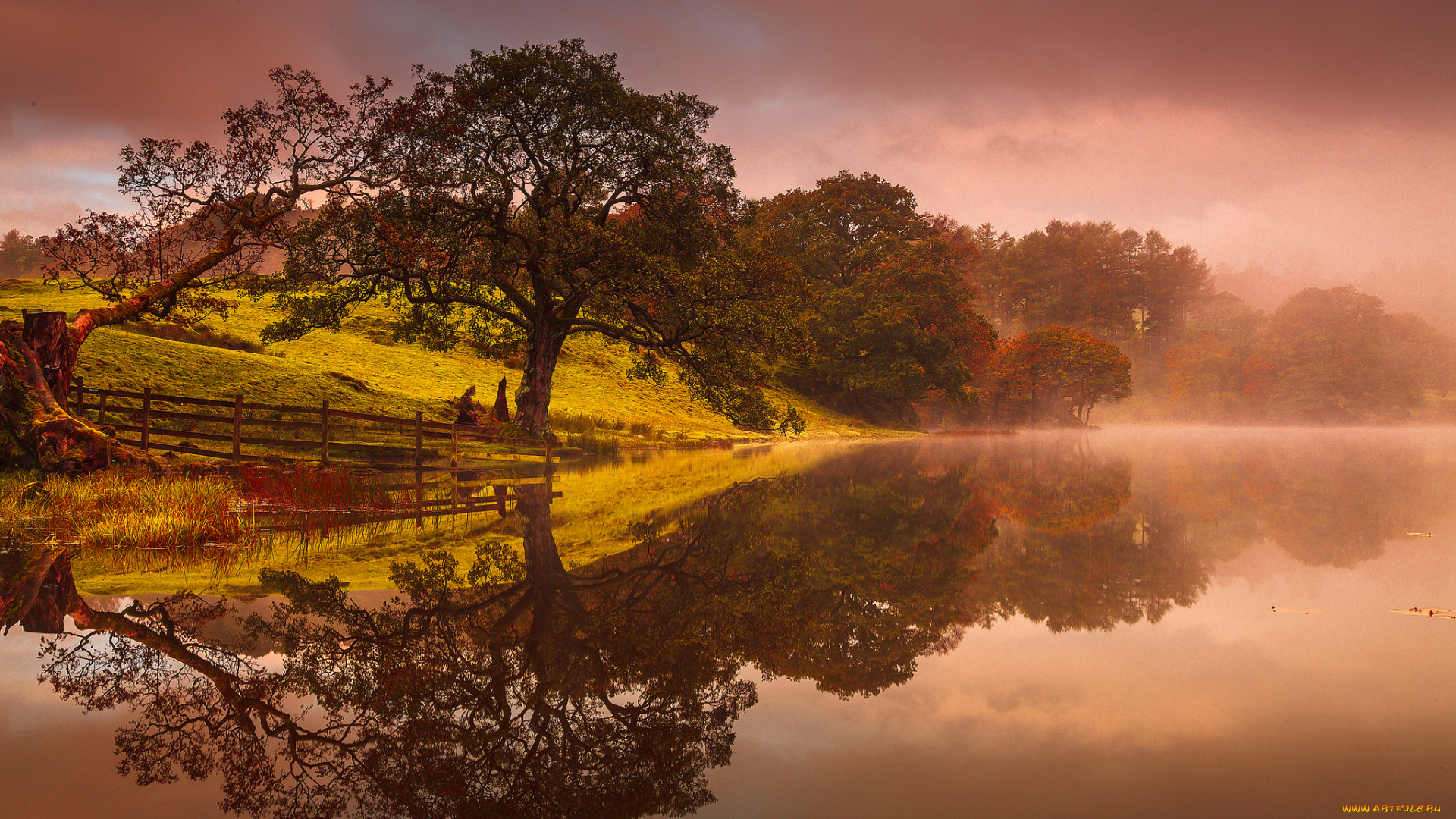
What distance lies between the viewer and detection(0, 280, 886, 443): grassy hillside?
22078 mm

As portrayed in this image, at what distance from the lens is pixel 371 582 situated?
696cm

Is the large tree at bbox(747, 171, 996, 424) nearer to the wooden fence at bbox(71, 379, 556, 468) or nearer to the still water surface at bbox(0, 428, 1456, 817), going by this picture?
the wooden fence at bbox(71, 379, 556, 468)

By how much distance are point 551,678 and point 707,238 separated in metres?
22.5

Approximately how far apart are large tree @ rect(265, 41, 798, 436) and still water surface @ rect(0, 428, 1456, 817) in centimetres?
1617

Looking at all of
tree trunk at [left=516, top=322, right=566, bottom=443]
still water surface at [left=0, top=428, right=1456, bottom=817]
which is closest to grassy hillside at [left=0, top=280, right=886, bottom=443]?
tree trunk at [left=516, top=322, right=566, bottom=443]

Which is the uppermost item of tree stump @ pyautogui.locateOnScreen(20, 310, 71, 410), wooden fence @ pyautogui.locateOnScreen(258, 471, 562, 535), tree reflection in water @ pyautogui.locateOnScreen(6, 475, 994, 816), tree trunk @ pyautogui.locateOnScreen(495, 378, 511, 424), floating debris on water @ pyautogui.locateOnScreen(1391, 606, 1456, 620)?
tree stump @ pyautogui.locateOnScreen(20, 310, 71, 410)

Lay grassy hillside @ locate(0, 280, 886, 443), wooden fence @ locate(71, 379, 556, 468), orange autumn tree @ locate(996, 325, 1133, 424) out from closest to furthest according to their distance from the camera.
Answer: wooden fence @ locate(71, 379, 556, 468), grassy hillside @ locate(0, 280, 886, 443), orange autumn tree @ locate(996, 325, 1133, 424)

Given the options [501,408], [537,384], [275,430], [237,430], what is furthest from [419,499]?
[501,408]

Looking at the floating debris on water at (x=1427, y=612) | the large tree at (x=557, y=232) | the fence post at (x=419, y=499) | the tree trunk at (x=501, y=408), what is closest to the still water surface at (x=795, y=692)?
the floating debris on water at (x=1427, y=612)

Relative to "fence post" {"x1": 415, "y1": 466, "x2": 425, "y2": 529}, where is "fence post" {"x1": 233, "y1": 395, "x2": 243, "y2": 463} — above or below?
above

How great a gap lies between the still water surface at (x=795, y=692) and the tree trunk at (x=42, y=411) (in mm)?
9116

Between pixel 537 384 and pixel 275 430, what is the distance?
7.69 m

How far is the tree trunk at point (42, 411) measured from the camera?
1247 cm

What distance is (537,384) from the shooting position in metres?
25.3
